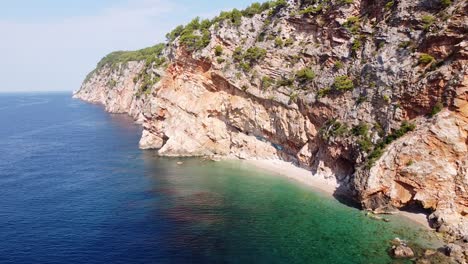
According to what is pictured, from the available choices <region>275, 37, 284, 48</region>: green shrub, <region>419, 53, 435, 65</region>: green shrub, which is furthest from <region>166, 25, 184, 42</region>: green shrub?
<region>419, 53, 435, 65</region>: green shrub

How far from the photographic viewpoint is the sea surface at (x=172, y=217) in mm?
35594

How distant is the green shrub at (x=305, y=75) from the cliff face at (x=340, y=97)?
179mm

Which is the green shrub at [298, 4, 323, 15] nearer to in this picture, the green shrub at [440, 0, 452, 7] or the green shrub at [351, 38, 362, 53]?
the green shrub at [351, 38, 362, 53]

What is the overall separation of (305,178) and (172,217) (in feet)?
76.8

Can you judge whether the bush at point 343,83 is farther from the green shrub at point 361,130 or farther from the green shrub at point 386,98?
the green shrub at point 386,98

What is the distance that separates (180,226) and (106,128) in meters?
78.4

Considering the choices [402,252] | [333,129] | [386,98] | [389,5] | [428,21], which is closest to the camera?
[402,252]

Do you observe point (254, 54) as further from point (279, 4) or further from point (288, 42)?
point (279, 4)

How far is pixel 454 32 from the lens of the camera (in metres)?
42.6

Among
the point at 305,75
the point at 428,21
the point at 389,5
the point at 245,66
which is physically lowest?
the point at 305,75

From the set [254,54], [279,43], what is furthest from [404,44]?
[254,54]

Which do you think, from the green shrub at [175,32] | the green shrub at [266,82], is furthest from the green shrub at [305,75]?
the green shrub at [175,32]

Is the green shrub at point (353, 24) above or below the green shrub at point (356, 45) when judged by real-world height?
above

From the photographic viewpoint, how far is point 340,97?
2149 inches
